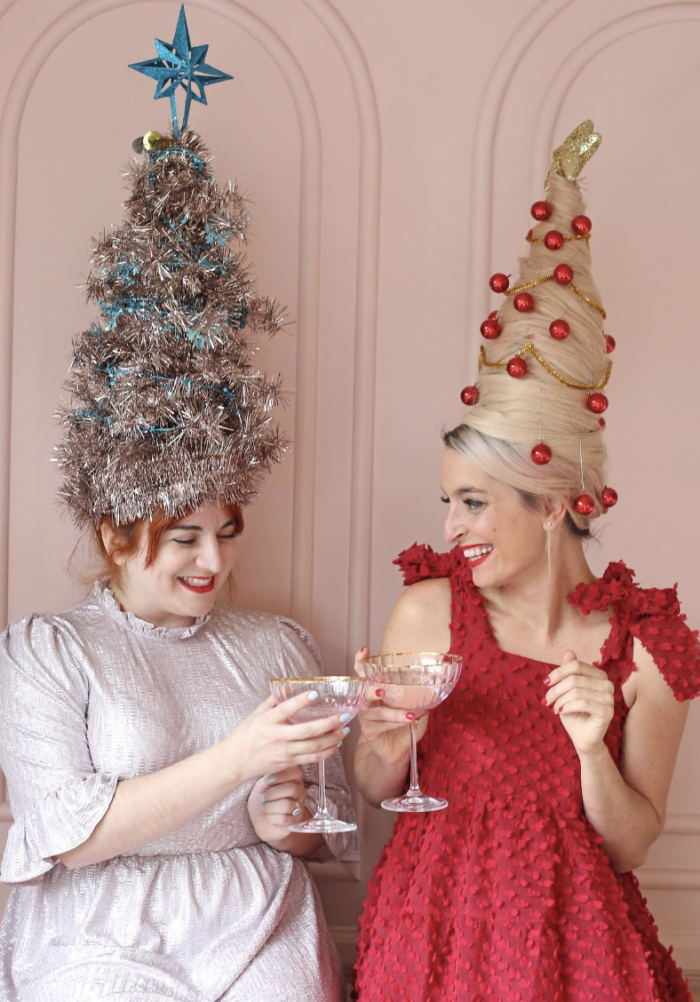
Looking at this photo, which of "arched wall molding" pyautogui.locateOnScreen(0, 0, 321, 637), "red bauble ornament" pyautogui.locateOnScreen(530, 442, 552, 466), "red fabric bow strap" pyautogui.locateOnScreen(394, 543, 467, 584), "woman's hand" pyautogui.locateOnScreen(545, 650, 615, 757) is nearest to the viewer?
"woman's hand" pyautogui.locateOnScreen(545, 650, 615, 757)

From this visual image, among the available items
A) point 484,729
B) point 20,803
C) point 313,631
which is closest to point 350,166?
point 313,631

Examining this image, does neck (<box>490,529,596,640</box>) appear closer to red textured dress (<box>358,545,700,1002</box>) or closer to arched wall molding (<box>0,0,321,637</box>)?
red textured dress (<box>358,545,700,1002</box>)

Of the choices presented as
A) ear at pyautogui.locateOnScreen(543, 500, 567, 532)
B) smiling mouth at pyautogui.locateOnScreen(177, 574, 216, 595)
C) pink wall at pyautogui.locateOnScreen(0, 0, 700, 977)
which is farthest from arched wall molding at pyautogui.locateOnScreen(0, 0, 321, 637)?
ear at pyautogui.locateOnScreen(543, 500, 567, 532)

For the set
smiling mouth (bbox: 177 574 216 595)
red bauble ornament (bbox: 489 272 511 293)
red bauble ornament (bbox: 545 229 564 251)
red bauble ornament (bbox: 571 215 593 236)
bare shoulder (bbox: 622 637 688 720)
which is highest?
red bauble ornament (bbox: 571 215 593 236)

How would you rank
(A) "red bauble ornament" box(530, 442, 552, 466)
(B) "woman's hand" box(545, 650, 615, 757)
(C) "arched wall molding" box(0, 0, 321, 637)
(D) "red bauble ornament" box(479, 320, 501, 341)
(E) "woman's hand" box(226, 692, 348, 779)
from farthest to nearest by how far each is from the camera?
(C) "arched wall molding" box(0, 0, 321, 637) → (D) "red bauble ornament" box(479, 320, 501, 341) → (A) "red bauble ornament" box(530, 442, 552, 466) → (B) "woman's hand" box(545, 650, 615, 757) → (E) "woman's hand" box(226, 692, 348, 779)

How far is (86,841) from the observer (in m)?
1.72

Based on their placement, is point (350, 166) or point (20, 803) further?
point (350, 166)

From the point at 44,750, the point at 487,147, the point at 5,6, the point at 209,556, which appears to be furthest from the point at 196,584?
the point at 5,6

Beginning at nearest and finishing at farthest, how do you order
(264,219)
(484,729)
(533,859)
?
(533,859)
(484,729)
(264,219)

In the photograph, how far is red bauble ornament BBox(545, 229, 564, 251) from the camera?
6.35 feet

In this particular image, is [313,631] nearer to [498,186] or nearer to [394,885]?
[394,885]

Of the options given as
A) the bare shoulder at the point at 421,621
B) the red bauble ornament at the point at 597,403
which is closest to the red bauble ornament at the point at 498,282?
the red bauble ornament at the point at 597,403

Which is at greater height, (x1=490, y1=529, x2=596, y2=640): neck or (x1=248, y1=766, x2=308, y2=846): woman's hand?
(x1=490, y1=529, x2=596, y2=640): neck

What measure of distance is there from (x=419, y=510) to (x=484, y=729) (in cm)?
67
